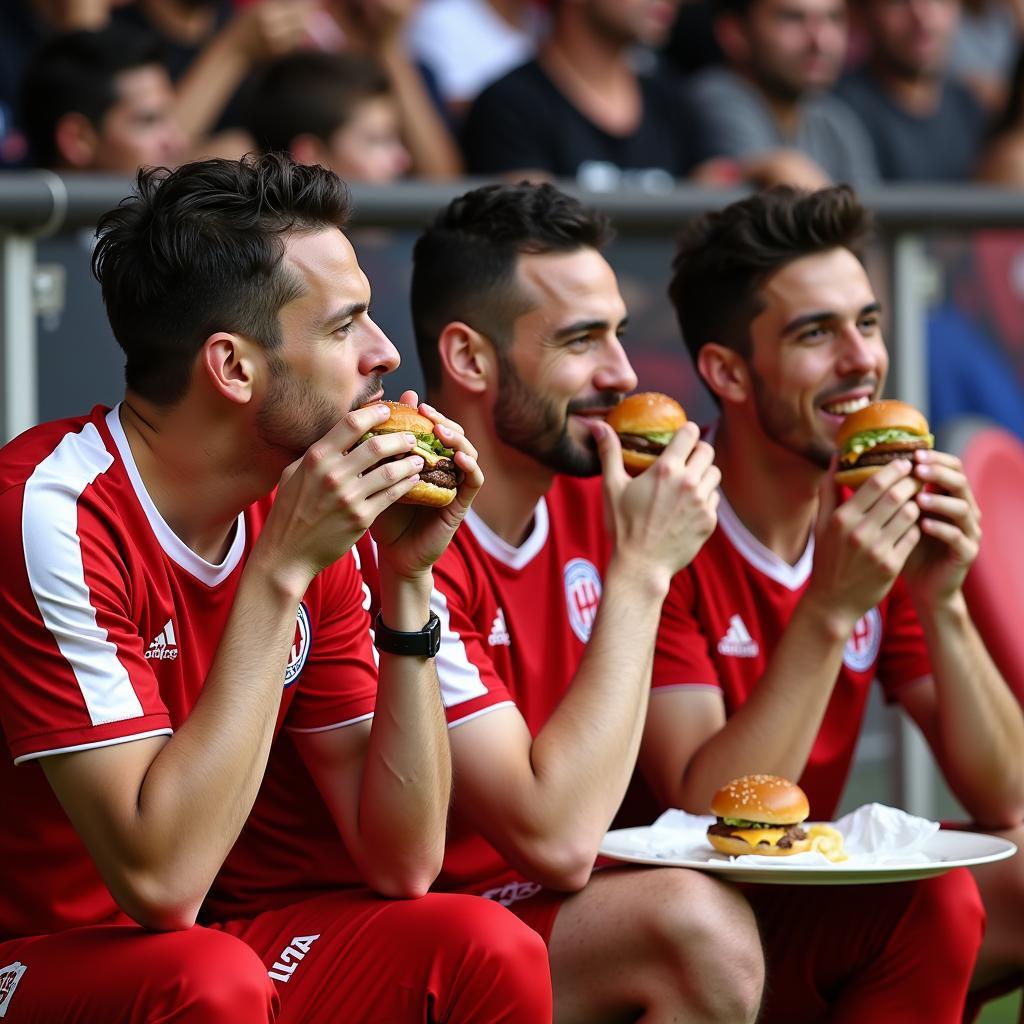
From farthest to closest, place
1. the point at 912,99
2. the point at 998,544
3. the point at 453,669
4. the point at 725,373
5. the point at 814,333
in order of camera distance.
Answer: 1. the point at 912,99
2. the point at 998,544
3. the point at 725,373
4. the point at 814,333
5. the point at 453,669

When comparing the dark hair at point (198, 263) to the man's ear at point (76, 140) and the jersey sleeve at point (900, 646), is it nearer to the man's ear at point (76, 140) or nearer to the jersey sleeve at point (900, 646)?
the jersey sleeve at point (900, 646)

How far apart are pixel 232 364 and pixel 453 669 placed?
795 mm

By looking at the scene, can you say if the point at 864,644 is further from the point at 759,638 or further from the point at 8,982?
the point at 8,982

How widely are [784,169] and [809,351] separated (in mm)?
2186

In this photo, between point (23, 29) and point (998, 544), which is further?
point (23, 29)

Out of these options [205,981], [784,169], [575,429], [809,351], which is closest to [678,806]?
[575,429]

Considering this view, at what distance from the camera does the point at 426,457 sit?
119 inches

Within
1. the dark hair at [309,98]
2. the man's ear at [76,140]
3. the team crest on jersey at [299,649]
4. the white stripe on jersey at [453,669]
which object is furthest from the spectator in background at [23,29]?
the team crest on jersey at [299,649]

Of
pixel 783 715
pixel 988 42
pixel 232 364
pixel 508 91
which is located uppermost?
pixel 988 42

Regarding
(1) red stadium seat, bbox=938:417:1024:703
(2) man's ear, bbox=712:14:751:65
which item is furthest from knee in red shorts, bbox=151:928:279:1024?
(2) man's ear, bbox=712:14:751:65

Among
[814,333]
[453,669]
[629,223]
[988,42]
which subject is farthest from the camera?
[988,42]

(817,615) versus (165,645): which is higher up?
(165,645)

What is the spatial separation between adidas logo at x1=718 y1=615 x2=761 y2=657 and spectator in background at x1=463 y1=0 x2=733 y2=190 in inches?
105

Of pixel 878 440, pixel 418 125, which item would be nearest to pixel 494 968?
pixel 878 440
